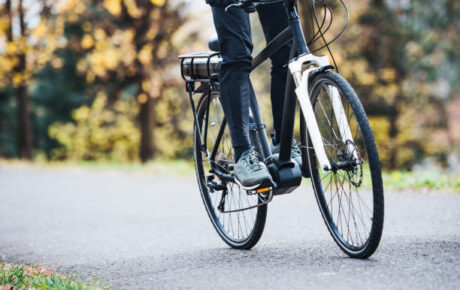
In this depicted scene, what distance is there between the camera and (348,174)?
9.04 feet

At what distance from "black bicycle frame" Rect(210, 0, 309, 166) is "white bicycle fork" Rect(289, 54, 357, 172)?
7cm

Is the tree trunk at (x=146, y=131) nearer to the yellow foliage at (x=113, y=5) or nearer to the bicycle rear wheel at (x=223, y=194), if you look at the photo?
the yellow foliage at (x=113, y=5)

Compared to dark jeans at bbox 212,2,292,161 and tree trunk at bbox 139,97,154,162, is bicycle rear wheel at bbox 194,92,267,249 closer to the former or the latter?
dark jeans at bbox 212,2,292,161

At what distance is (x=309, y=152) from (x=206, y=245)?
114 cm

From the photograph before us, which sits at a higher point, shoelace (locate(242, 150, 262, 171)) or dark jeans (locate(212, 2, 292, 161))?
dark jeans (locate(212, 2, 292, 161))

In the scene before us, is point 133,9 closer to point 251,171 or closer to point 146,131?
point 146,131

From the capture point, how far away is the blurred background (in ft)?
45.3

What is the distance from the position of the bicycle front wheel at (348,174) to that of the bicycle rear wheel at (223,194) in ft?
1.57

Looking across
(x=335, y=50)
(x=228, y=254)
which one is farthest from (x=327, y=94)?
(x=335, y=50)

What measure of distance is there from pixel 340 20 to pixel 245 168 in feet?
47.9

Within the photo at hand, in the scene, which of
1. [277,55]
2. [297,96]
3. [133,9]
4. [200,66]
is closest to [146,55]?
[133,9]

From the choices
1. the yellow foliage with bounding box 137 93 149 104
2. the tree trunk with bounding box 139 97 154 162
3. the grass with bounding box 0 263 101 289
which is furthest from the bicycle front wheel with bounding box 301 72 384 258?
the tree trunk with bounding box 139 97 154 162

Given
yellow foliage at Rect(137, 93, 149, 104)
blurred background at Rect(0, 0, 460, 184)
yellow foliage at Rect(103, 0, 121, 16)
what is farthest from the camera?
yellow foliage at Rect(137, 93, 149, 104)

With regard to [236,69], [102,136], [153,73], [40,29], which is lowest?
[236,69]
